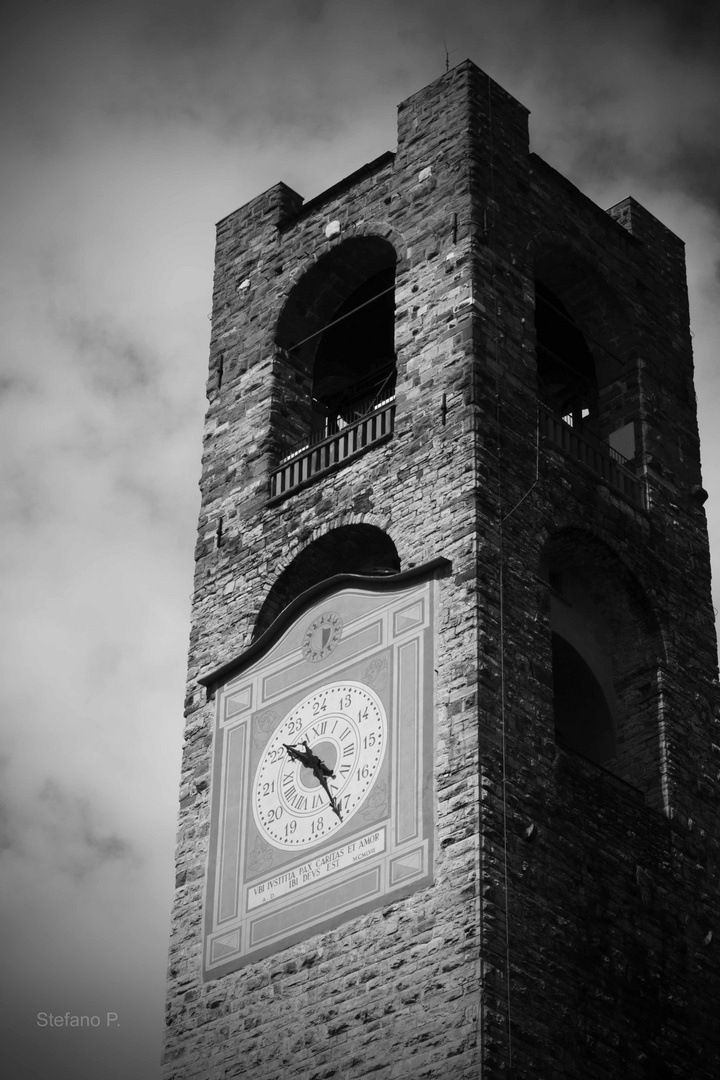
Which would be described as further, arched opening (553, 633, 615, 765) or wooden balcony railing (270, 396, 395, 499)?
wooden balcony railing (270, 396, 395, 499)

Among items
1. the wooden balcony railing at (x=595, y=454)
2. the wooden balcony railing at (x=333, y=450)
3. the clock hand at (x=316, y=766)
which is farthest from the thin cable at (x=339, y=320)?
the clock hand at (x=316, y=766)

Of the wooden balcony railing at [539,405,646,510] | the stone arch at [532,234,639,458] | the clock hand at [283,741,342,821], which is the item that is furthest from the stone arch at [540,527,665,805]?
the clock hand at [283,741,342,821]

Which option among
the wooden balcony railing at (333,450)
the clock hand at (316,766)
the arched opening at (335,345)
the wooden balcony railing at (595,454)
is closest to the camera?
the clock hand at (316,766)

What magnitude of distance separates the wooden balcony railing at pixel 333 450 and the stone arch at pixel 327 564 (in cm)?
88

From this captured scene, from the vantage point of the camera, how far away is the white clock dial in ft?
77.8

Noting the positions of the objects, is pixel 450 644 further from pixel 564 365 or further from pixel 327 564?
pixel 564 365

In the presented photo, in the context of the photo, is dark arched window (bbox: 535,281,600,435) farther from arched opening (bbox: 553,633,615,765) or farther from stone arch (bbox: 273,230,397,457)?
arched opening (bbox: 553,633,615,765)

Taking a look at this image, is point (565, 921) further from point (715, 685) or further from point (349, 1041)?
point (715, 685)

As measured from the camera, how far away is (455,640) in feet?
77.4

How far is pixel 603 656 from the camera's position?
26.3 meters

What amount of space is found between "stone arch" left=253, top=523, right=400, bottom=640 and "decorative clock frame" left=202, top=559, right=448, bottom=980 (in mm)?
814

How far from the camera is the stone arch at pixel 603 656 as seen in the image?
25594mm

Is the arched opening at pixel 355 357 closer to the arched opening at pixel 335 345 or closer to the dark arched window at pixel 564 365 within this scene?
the arched opening at pixel 335 345

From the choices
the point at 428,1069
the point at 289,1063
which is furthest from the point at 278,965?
the point at 428,1069
